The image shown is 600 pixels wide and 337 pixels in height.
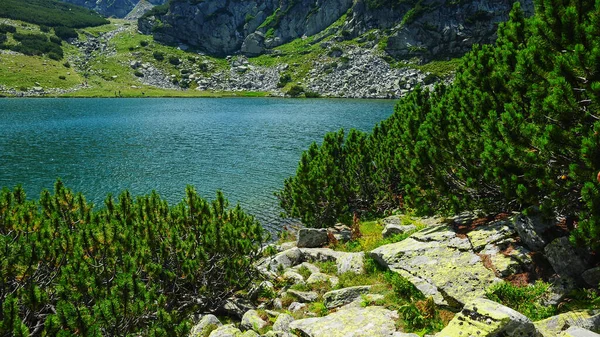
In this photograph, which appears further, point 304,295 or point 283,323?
point 304,295

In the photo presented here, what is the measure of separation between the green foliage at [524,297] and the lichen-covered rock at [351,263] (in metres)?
5.29

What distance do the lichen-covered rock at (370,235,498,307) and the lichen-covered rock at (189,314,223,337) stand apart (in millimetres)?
6124

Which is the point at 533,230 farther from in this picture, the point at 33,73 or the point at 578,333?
the point at 33,73

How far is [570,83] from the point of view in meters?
8.60

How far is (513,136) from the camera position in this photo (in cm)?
1019

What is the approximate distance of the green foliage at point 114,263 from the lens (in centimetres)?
845

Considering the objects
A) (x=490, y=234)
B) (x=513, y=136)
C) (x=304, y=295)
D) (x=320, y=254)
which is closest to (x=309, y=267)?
(x=320, y=254)

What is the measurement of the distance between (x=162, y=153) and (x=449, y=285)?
49.8 meters

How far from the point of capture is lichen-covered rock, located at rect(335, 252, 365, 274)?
14.3 meters

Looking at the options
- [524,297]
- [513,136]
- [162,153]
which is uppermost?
[513,136]

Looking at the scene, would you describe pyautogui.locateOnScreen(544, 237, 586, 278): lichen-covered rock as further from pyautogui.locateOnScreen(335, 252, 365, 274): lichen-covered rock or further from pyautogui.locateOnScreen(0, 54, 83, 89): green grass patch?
pyautogui.locateOnScreen(0, 54, 83, 89): green grass patch

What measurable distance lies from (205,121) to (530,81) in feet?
283

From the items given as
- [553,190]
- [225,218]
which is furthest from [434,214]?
[225,218]

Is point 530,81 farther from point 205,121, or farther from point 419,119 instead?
point 205,121
